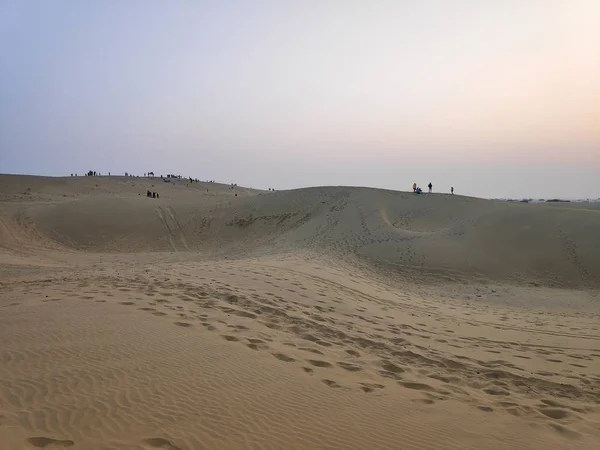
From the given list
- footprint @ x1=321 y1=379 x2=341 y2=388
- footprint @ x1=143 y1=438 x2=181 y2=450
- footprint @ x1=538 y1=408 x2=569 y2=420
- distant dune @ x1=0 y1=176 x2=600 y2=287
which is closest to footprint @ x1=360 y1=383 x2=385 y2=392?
footprint @ x1=321 y1=379 x2=341 y2=388

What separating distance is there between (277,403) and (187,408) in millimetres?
923

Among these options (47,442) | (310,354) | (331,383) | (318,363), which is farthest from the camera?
(310,354)

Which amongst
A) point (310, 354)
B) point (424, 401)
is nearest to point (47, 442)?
point (310, 354)

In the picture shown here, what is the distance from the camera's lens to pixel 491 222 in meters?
22.2

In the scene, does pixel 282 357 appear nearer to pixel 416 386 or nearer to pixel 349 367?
pixel 349 367

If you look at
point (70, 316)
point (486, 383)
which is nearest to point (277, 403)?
point (486, 383)

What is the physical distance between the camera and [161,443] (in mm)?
3488

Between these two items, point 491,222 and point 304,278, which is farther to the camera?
point 491,222

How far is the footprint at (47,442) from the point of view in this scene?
3.32m

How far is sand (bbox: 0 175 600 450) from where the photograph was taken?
3.91 m

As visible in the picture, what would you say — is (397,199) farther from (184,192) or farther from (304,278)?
(184,192)

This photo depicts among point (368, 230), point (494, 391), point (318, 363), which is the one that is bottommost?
point (494, 391)

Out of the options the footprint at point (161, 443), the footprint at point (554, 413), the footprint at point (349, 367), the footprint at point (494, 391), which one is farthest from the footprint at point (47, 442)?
the footprint at point (554, 413)

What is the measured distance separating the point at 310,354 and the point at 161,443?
2931 millimetres
